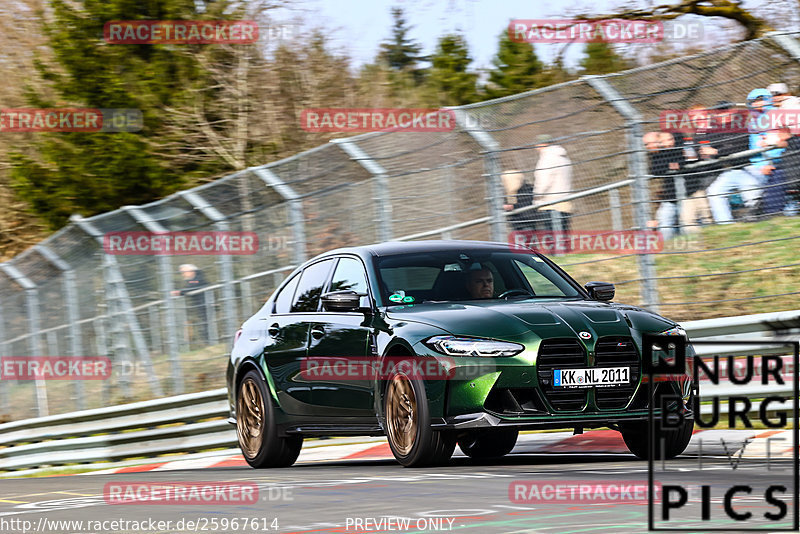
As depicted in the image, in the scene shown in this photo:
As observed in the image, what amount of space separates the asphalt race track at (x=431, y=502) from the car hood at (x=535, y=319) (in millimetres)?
812

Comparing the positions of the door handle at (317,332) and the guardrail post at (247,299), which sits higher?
the door handle at (317,332)

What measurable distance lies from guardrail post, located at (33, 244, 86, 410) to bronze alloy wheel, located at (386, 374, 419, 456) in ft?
34.3

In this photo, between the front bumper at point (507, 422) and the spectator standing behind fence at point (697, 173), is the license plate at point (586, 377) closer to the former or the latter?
the front bumper at point (507, 422)

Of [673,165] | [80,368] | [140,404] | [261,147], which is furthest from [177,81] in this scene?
[673,165]

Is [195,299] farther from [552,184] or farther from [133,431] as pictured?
[552,184]

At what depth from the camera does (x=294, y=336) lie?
10203 mm

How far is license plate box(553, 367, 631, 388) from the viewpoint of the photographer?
8.20 meters

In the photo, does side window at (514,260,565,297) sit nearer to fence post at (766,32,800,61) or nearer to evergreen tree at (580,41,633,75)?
fence post at (766,32,800,61)

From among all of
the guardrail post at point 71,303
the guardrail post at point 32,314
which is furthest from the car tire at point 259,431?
the guardrail post at point 32,314

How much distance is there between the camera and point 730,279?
1148cm

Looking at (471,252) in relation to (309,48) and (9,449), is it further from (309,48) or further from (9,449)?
(309,48)

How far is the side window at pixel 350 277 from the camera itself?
379 inches

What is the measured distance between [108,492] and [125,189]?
1912 cm

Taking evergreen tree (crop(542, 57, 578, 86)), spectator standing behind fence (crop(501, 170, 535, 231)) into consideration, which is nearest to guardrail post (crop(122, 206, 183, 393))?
spectator standing behind fence (crop(501, 170, 535, 231))
